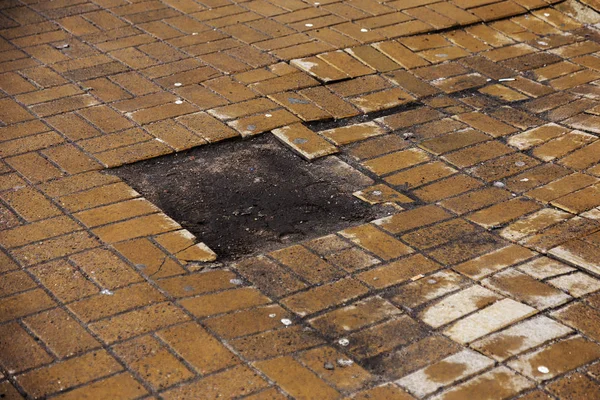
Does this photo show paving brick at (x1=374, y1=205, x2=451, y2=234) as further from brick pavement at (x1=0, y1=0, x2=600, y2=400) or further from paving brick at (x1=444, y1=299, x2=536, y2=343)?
paving brick at (x1=444, y1=299, x2=536, y2=343)

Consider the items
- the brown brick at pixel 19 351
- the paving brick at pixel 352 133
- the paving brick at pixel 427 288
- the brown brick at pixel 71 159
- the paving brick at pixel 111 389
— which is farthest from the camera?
the paving brick at pixel 352 133

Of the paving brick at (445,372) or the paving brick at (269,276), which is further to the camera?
the paving brick at (269,276)

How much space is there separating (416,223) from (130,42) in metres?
2.47

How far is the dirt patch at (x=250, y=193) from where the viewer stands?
3.85 metres

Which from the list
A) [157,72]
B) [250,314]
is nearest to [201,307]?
[250,314]

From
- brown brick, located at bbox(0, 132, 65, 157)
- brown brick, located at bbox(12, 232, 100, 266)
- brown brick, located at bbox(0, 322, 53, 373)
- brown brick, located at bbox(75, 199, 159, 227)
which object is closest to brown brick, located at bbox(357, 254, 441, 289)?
brown brick, located at bbox(75, 199, 159, 227)

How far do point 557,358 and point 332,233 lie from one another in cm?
115

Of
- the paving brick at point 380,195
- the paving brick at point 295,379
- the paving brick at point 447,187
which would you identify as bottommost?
the paving brick at point 295,379

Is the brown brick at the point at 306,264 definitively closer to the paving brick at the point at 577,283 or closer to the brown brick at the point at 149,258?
the brown brick at the point at 149,258

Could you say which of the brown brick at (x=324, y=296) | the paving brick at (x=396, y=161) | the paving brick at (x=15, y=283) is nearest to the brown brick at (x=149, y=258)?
the paving brick at (x=15, y=283)

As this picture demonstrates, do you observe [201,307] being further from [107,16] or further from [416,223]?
[107,16]

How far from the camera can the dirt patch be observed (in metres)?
3.85

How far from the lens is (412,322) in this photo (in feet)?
10.8

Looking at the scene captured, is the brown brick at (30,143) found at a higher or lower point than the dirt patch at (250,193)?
lower
